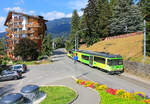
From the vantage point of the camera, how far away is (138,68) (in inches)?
771

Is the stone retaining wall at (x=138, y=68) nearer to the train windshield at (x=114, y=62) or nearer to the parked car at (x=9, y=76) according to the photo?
the train windshield at (x=114, y=62)

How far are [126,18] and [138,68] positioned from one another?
83.7 ft

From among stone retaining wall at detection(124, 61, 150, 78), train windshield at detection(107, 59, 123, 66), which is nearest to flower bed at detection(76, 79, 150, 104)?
stone retaining wall at detection(124, 61, 150, 78)

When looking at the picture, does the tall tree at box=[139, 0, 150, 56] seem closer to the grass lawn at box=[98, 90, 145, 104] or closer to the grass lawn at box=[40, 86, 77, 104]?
the grass lawn at box=[98, 90, 145, 104]

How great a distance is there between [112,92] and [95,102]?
2.50 meters

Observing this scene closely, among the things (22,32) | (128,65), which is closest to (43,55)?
(22,32)

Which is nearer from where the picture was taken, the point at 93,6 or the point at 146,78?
the point at 146,78

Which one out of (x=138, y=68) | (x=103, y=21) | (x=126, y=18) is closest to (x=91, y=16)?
(x=103, y=21)

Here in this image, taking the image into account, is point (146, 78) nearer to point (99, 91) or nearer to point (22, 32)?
point (99, 91)

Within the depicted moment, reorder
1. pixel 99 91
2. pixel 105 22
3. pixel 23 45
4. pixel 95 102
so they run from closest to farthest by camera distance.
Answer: pixel 95 102 < pixel 99 91 < pixel 23 45 < pixel 105 22

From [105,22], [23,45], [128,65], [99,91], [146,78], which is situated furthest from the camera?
[105,22]

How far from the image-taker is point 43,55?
41625 millimetres

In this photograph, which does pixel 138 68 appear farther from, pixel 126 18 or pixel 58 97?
pixel 126 18

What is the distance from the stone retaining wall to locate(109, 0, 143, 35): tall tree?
74.2ft
